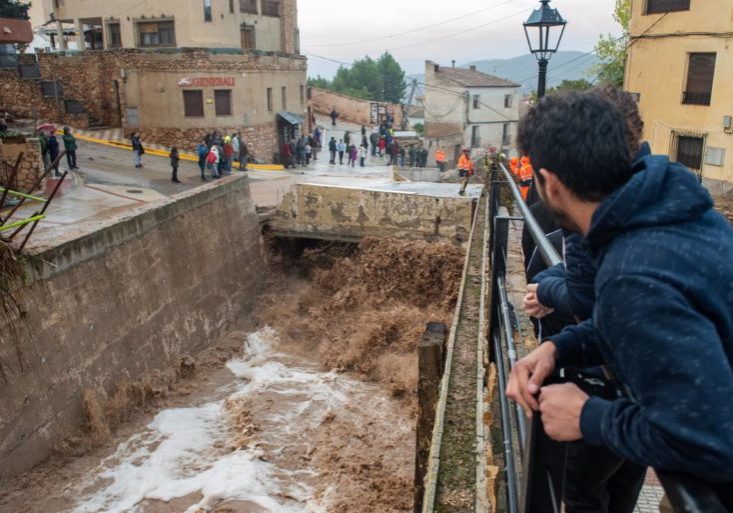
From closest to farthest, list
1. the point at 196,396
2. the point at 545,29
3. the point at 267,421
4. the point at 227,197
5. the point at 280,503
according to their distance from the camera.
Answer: the point at 545,29, the point at 280,503, the point at 267,421, the point at 196,396, the point at 227,197

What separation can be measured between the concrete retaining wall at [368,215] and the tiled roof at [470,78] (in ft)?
102

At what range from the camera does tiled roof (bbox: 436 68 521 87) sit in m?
44.5

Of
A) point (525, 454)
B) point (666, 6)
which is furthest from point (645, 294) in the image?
point (666, 6)

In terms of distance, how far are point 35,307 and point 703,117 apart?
18661 millimetres

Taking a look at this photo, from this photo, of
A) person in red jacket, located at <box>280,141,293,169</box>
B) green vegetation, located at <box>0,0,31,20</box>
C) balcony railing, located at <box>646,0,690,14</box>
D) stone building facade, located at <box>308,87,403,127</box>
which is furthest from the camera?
stone building facade, located at <box>308,87,403,127</box>

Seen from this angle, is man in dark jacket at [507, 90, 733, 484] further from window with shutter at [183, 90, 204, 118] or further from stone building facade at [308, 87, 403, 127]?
stone building facade at [308, 87, 403, 127]

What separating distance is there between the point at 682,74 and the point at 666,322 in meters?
20.9

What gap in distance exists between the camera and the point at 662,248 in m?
1.19

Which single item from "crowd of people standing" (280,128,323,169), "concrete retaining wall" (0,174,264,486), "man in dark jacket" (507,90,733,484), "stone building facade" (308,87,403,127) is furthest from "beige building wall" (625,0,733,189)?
"stone building facade" (308,87,403,127)

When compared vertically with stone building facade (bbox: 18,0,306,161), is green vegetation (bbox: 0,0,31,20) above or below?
above

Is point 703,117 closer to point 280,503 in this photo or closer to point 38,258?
point 280,503

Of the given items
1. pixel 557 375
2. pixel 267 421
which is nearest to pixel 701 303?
pixel 557 375

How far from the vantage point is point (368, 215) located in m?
15.4

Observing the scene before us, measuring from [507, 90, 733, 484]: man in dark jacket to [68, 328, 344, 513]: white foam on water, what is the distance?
7757 mm
